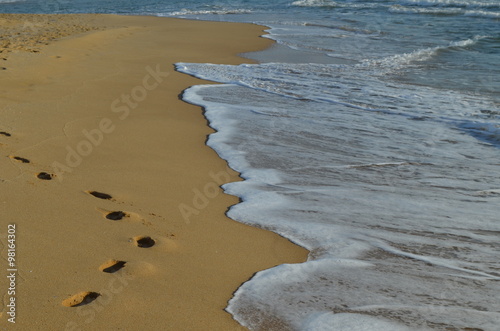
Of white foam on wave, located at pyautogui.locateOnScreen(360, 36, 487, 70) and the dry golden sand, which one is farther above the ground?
white foam on wave, located at pyautogui.locateOnScreen(360, 36, 487, 70)

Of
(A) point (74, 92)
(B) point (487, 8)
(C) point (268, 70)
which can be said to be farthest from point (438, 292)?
(B) point (487, 8)

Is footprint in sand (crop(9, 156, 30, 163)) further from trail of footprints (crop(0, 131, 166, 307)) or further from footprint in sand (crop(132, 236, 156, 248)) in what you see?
footprint in sand (crop(132, 236, 156, 248))

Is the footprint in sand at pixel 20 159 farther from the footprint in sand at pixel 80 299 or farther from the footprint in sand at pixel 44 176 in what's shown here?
the footprint in sand at pixel 80 299

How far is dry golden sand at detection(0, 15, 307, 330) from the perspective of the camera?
257 cm

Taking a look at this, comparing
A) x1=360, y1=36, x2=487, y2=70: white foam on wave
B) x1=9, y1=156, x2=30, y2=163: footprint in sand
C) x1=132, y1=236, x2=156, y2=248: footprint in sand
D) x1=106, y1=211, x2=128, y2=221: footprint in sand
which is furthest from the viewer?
x1=360, y1=36, x2=487, y2=70: white foam on wave

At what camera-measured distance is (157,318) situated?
2.50 metres

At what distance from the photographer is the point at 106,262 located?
2.91 metres

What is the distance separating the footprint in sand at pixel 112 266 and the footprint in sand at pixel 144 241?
0.78ft

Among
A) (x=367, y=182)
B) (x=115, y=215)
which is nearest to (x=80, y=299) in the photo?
(x=115, y=215)

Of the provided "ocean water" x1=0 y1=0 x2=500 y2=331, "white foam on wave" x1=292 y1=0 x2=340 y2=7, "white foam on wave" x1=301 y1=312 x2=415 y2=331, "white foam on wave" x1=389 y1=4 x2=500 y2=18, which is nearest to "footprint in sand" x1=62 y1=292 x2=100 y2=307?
"ocean water" x1=0 y1=0 x2=500 y2=331

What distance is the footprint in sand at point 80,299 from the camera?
253 cm

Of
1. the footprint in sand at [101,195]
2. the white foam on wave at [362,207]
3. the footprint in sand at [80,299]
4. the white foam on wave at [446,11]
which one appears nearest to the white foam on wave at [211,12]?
the white foam on wave at [446,11]

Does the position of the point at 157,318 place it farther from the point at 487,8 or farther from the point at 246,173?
the point at 487,8

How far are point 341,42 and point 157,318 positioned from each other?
12.2 meters
